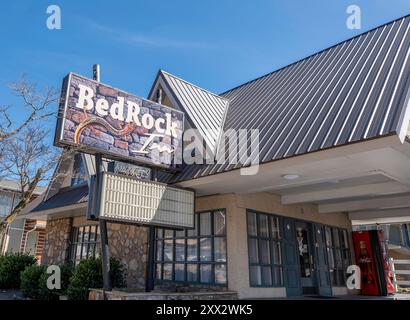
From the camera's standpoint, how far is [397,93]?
694cm

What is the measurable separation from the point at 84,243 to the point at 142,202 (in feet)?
23.8

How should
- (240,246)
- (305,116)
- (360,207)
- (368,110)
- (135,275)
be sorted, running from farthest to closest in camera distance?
(360,207) < (135,275) < (240,246) < (305,116) < (368,110)

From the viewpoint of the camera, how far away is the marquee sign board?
7.89m

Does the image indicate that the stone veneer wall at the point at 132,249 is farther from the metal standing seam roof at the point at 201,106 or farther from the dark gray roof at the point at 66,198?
the metal standing seam roof at the point at 201,106

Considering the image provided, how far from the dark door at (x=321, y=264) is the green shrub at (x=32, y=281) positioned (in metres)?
9.02

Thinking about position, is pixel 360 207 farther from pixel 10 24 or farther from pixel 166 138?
pixel 10 24

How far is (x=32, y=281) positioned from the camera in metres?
12.2

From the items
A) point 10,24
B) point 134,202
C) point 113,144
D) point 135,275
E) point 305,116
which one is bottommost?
point 135,275

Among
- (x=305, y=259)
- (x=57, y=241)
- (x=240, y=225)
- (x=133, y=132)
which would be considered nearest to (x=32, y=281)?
(x=57, y=241)

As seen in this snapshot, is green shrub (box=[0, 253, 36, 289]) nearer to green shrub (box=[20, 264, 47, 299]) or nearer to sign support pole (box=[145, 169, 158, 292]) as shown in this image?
green shrub (box=[20, 264, 47, 299])

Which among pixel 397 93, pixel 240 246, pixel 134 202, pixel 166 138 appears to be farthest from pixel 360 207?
pixel 134 202

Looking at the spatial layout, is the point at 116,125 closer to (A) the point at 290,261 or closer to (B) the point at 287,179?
(B) the point at 287,179
